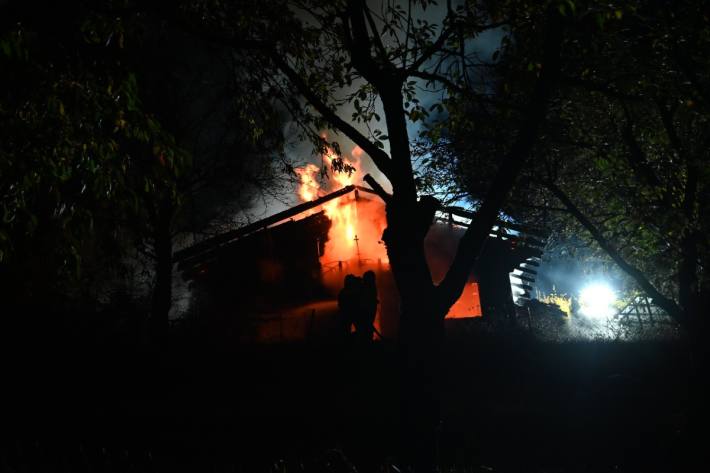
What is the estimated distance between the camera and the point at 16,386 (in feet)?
33.4

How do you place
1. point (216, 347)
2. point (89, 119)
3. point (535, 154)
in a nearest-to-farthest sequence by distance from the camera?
point (89, 119) < point (535, 154) < point (216, 347)

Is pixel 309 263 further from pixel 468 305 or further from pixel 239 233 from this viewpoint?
pixel 468 305

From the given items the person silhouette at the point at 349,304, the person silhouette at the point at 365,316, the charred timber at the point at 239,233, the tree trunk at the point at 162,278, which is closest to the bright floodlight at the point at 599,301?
the charred timber at the point at 239,233

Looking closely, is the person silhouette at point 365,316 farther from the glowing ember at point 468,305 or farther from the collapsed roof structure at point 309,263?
the glowing ember at point 468,305

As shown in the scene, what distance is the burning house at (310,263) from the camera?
65.9 feet

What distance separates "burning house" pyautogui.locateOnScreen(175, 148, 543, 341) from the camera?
20.1 m

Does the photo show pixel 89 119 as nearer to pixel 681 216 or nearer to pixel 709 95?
pixel 709 95

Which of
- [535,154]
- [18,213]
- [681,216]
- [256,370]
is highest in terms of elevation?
[535,154]

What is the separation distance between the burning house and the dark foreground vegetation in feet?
21.8

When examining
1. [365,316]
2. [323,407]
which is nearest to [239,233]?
[365,316]

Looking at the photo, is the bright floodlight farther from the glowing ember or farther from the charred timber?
the charred timber

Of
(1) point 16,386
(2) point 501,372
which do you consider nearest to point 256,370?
(1) point 16,386

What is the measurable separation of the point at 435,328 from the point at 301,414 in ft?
16.0

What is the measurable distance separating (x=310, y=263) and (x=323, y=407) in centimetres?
1278
